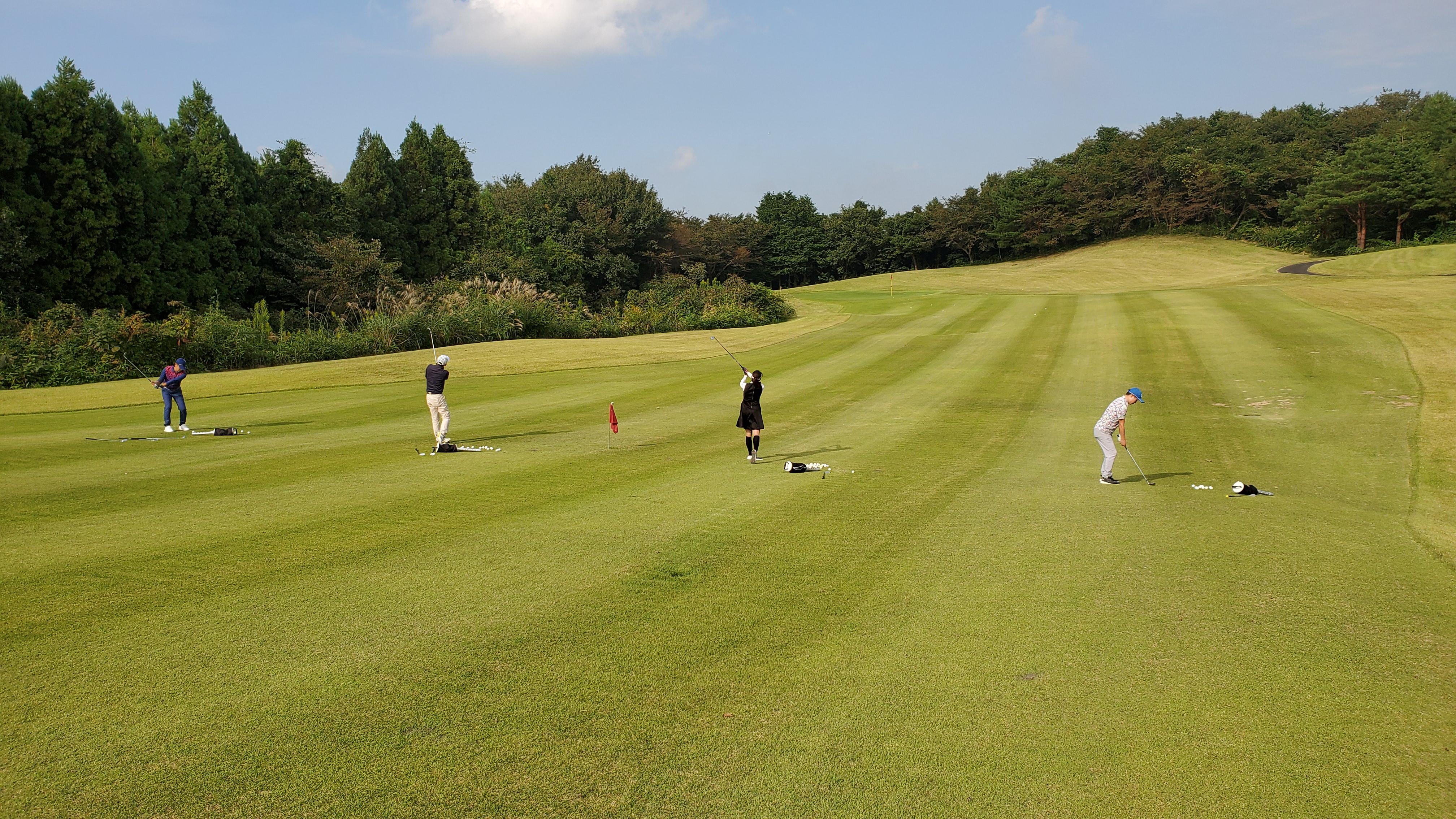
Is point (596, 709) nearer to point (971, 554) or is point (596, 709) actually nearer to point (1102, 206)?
point (971, 554)

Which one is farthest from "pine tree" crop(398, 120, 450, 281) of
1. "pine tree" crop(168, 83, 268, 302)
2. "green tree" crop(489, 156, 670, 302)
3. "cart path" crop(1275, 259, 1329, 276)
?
"cart path" crop(1275, 259, 1329, 276)

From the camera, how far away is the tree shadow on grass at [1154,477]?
643 inches

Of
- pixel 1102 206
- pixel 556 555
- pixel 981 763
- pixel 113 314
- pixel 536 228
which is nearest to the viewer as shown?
pixel 981 763

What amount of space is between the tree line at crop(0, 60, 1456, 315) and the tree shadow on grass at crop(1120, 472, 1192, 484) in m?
43.6

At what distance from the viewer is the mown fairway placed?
5.56m

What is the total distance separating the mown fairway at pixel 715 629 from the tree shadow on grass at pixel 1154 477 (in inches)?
3.3

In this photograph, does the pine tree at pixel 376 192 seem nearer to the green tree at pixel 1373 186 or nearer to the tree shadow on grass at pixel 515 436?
the tree shadow on grass at pixel 515 436

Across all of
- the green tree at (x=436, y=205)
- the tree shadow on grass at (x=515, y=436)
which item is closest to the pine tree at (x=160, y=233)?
the green tree at (x=436, y=205)

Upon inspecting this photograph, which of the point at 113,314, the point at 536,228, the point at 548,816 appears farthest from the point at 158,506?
the point at 536,228

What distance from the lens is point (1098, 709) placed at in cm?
664

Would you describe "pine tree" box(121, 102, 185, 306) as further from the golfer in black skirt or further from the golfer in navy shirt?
the golfer in black skirt

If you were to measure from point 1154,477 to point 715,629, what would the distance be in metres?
12.5

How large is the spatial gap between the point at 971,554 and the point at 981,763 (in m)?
5.26

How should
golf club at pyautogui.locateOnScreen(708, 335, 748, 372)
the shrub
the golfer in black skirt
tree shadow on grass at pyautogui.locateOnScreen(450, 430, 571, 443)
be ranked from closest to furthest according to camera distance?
the golfer in black skirt → tree shadow on grass at pyautogui.locateOnScreen(450, 430, 571, 443) → golf club at pyautogui.locateOnScreen(708, 335, 748, 372) → the shrub
